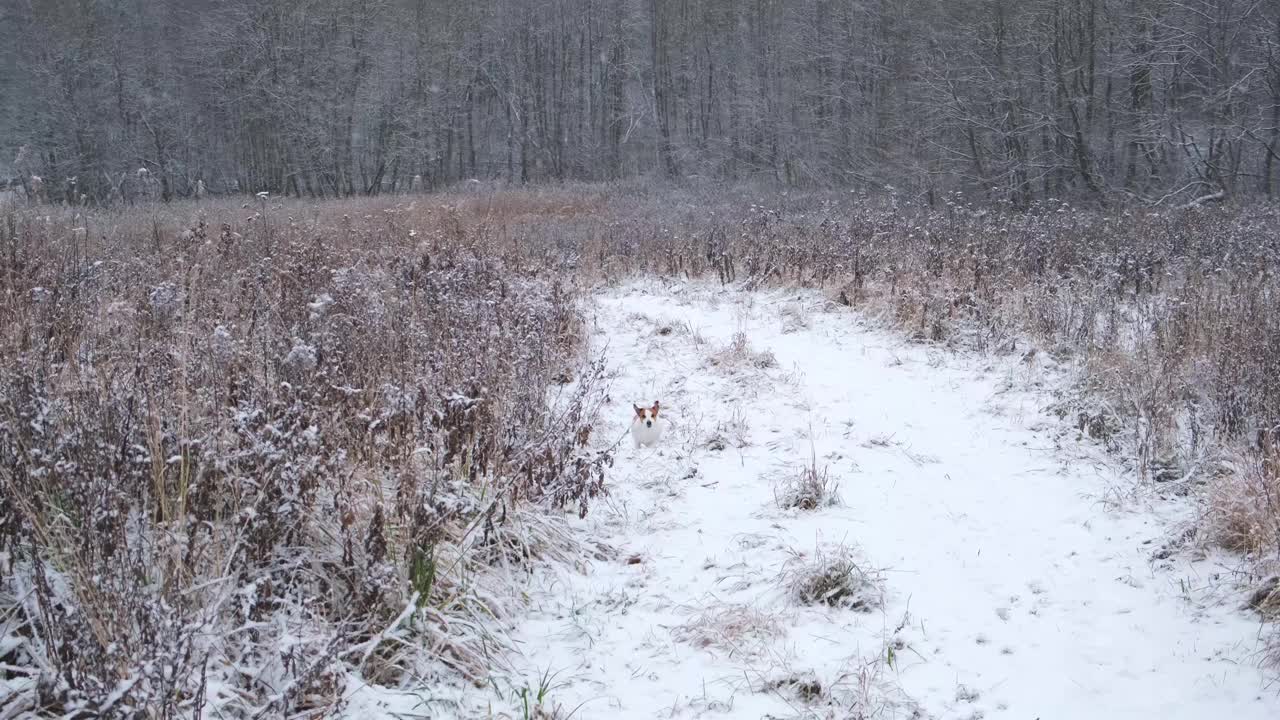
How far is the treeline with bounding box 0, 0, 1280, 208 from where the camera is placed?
18234mm

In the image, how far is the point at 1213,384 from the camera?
4.92 m

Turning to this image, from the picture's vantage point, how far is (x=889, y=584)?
3.64m

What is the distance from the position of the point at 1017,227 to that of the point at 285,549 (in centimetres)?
1184

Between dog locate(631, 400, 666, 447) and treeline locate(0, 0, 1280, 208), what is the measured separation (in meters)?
15.1

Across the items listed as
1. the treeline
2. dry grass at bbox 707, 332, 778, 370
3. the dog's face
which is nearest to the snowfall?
the dog's face

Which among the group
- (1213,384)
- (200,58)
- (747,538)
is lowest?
(747,538)

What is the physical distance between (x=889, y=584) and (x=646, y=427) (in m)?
2.11

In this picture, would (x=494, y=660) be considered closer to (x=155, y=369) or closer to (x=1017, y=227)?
(x=155, y=369)

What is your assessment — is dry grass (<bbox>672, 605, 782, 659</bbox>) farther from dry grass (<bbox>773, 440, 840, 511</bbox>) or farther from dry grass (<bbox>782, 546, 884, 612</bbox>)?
dry grass (<bbox>773, 440, 840, 511</bbox>)

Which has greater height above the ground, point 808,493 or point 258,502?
point 258,502

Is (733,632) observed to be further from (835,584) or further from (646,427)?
(646,427)

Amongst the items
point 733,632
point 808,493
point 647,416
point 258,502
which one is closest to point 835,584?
point 733,632

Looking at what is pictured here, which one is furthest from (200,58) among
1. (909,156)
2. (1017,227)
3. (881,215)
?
(1017,227)

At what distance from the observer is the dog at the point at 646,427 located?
529 cm
